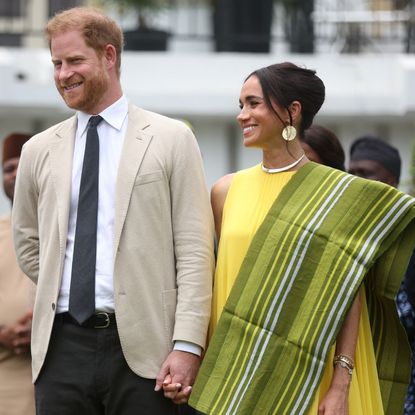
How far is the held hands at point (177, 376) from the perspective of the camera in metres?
4.98

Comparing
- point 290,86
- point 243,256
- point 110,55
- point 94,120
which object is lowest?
point 243,256

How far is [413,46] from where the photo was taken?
13.0 meters

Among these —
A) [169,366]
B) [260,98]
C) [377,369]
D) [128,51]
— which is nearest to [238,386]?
[169,366]

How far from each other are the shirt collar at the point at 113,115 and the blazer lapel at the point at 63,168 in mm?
47

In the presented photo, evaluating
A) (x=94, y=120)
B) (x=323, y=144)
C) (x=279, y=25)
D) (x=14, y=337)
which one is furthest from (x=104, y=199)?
(x=279, y=25)

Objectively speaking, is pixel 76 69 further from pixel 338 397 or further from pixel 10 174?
pixel 10 174

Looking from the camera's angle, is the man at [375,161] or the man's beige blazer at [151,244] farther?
the man at [375,161]

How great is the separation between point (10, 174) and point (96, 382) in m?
2.05

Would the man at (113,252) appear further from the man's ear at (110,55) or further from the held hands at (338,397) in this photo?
the held hands at (338,397)

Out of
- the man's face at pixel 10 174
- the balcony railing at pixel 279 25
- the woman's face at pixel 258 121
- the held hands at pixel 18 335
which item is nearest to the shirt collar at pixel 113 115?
the woman's face at pixel 258 121

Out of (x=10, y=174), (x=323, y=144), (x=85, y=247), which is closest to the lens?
(x=85, y=247)

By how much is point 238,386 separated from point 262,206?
0.67 meters

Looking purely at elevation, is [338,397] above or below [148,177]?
below

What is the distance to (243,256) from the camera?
5113mm
